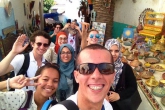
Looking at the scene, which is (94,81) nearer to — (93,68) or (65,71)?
(93,68)

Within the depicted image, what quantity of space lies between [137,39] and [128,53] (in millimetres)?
481

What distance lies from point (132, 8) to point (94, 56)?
535cm

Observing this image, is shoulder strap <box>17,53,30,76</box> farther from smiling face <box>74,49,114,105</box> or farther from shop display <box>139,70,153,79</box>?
shop display <box>139,70,153,79</box>

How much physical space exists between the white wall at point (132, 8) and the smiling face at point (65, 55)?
10.7 feet

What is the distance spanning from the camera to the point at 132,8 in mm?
5961

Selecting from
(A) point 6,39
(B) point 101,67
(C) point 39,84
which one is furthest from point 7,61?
(A) point 6,39

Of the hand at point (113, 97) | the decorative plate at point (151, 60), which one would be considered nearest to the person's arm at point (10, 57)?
the hand at point (113, 97)

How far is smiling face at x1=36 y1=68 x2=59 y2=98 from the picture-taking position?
1697 mm

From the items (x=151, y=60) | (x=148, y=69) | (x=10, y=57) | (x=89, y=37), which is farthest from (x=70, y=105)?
(x=151, y=60)

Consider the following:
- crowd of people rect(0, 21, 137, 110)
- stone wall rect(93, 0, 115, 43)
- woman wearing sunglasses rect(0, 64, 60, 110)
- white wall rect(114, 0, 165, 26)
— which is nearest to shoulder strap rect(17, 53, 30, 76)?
crowd of people rect(0, 21, 137, 110)

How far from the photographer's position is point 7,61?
1.84 metres

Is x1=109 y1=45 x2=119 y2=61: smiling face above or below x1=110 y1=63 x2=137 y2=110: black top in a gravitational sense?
above

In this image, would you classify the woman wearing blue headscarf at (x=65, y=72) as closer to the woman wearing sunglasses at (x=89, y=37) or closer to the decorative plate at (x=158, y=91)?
the woman wearing sunglasses at (x=89, y=37)

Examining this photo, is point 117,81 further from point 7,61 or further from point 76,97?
point 7,61
